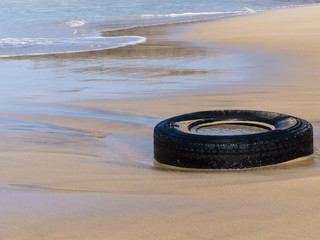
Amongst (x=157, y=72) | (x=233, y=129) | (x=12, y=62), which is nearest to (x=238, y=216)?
(x=233, y=129)

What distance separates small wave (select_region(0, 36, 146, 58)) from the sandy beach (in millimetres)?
7158

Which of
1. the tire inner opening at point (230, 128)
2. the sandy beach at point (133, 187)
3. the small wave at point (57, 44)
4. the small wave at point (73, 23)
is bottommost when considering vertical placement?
the small wave at point (57, 44)

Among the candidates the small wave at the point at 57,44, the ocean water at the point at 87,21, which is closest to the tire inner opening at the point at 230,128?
the small wave at the point at 57,44

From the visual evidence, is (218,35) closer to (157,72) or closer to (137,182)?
(157,72)

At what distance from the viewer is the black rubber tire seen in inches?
136

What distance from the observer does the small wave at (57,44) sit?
42.4 ft

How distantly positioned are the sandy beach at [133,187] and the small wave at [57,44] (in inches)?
282

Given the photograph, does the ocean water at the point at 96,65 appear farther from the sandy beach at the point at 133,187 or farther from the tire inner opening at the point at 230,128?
the tire inner opening at the point at 230,128

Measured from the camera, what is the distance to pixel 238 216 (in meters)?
2.44

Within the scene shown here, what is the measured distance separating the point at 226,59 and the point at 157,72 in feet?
6.16

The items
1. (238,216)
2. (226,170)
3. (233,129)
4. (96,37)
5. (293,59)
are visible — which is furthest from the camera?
(96,37)

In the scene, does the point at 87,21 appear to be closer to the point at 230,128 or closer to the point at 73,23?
the point at 73,23

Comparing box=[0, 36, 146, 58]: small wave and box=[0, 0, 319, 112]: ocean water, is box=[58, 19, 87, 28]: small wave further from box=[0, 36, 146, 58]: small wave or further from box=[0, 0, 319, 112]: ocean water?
box=[0, 36, 146, 58]: small wave

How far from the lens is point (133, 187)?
10.2 ft
